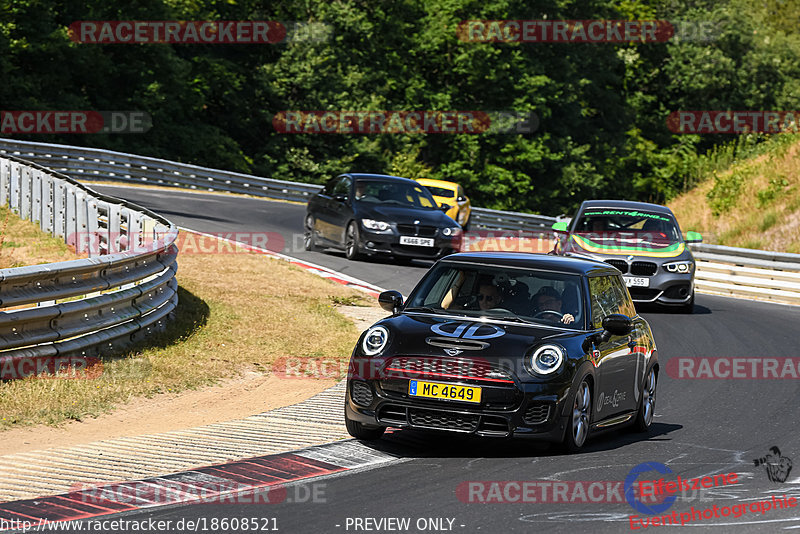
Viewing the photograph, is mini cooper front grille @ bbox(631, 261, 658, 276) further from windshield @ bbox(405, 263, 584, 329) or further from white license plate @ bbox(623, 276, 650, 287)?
windshield @ bbox(405, 263, 584, 329)

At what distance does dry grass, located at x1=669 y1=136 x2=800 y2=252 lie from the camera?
106 ft

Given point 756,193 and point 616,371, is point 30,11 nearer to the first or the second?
point 756,193

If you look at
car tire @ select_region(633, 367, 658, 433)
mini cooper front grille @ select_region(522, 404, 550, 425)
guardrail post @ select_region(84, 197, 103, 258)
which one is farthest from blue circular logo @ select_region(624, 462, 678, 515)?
guardrail post @ select_region(84, 197, 103, 258)

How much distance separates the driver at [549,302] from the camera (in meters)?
9.11

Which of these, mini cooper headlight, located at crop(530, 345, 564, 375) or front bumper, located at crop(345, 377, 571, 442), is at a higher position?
mini cooper headlight, located at crop(530, 345, 564, 375)

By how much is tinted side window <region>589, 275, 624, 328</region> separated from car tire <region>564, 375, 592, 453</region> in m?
0.66

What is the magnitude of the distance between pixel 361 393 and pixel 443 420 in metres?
0.68

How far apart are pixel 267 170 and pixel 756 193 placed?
24.1m

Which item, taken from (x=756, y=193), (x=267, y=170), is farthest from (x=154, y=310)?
(x=267, y=170)

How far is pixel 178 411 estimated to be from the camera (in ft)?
33.1

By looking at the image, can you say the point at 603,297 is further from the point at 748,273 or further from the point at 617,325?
the point at 748,273

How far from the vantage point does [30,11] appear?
1829 inches

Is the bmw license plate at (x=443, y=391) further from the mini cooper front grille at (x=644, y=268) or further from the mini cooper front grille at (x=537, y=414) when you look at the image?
the mini cooper front grille at (x=644, y=268)

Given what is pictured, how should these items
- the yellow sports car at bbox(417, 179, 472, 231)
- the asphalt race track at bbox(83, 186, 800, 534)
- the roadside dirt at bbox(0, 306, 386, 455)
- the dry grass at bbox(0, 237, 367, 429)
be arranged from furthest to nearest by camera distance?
1. the yellow sports car at bbox(417, 179, 472, 231)
2. the dry grass at bbox(0, 237, 367, 429)
3. the roadside dirt at bbox(0, 306, 386, 455)
4. the asphalt race track at bbox(83, 186, 800, 534)
